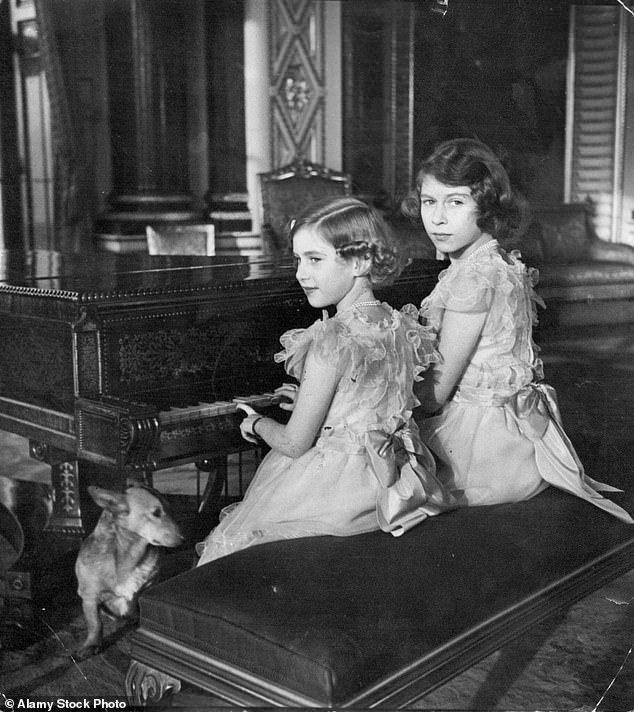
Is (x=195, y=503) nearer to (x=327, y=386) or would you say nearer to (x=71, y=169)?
(x=327, y=386)

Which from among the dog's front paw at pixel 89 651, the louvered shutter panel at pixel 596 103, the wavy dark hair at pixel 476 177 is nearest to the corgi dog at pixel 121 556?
the dog's front paw at pixel 89 651

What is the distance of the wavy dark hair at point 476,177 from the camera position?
1873 mm

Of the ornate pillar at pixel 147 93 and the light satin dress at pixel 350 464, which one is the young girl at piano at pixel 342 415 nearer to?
the light satin dress at pixel 350 464

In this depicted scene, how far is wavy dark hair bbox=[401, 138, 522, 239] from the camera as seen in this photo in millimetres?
1873

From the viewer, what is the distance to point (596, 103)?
203 centimetres

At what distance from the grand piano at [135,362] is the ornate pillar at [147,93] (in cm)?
27

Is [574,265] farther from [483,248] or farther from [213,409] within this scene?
[213,409]

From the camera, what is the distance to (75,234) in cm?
297

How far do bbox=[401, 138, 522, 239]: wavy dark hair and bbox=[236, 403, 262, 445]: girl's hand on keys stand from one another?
1.82ft

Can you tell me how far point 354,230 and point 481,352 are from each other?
0.50m

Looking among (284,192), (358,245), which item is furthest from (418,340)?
(284,192)

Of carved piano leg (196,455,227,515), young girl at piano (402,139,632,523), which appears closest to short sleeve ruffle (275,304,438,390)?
young girl at piano (402,139,632,523)

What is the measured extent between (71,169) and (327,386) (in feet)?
3.74

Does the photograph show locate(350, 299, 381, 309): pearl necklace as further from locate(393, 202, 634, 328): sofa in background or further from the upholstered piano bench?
the upholstered piano bench
